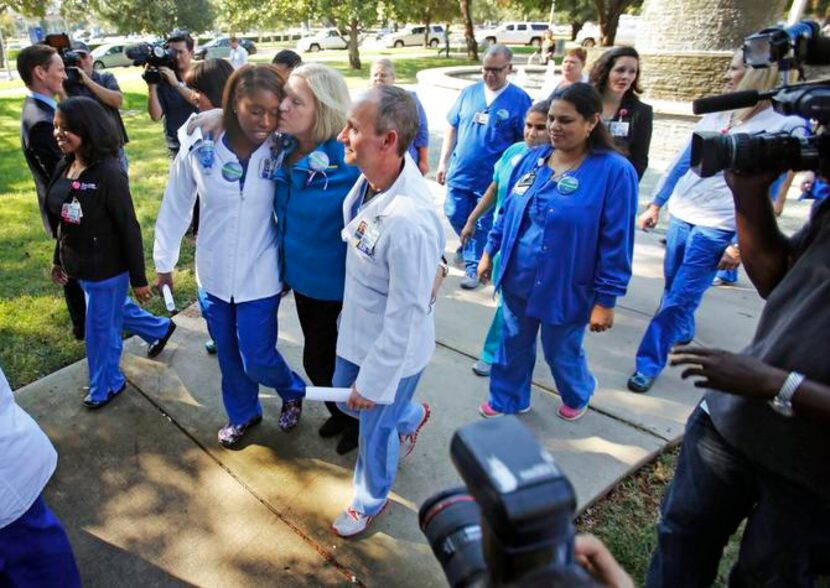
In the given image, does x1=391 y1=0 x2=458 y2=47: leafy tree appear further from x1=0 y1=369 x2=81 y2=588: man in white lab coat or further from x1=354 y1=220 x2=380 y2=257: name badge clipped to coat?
x1=0 y1=369 x2=81 y2=588: man in white lab coat

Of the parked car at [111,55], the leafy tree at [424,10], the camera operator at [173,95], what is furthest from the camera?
the parked car at [111,55]

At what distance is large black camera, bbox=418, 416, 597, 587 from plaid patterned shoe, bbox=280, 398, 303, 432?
2536 mm

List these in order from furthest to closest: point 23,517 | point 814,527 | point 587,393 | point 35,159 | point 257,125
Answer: point 35,159 < point 587,393 < point 257,125 < point 23,517 < point 814,527

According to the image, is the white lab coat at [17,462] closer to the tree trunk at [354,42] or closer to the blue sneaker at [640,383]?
the blue sneaker at [640,383]

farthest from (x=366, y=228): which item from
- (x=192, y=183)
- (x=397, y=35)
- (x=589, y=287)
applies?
(x=397, y=35)

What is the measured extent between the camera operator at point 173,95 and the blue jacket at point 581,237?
11.9 feet

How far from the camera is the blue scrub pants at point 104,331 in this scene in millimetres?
3000

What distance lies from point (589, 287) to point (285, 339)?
7.20 feet

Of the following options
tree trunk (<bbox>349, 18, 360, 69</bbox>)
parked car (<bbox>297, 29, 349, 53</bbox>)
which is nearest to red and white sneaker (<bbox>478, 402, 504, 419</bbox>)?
tree trunk (<bbox>349, 18, 360, 69</bbox>)

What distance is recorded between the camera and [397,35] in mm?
39719

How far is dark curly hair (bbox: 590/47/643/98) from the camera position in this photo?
391 cm

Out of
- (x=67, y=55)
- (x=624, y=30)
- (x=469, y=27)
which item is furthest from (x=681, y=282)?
(x=624, y=30)

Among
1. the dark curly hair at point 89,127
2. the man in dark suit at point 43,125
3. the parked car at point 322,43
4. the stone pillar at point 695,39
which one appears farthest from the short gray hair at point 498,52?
the parked car at point 322,43

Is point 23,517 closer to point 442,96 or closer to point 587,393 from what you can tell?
point 587,393
